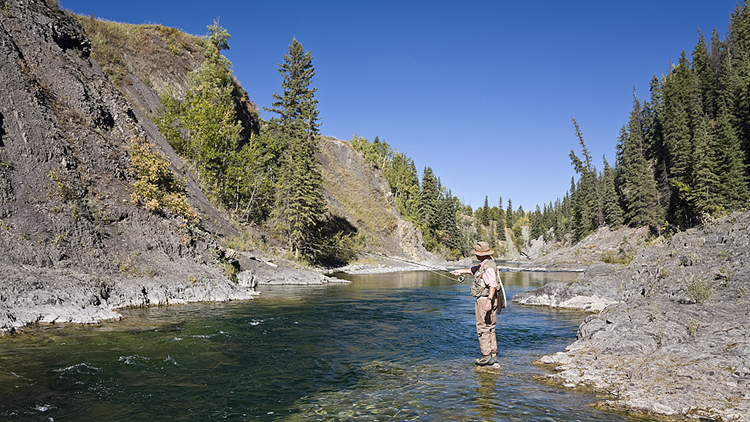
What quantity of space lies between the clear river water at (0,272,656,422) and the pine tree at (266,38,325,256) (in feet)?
91.2

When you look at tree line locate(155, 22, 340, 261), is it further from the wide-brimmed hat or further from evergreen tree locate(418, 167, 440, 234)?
evergreen tree locate(418, 167, 440, 234)

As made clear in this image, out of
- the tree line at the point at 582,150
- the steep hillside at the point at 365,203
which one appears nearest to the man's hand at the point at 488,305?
the tree line at the point at 582,150

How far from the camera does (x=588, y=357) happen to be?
367 inches

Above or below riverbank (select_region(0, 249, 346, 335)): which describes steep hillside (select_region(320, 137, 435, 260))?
above

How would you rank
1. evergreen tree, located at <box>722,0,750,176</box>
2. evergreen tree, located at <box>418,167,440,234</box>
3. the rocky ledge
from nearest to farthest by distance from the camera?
the rocky ledge → evergreen tree, located at <box>722,0,750,176</box> → evergreen tree, located at <box>418,167,440,234</box>

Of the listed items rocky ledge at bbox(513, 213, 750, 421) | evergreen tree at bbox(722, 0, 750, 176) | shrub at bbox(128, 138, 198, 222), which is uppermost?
evergreen tree at bbox(722, 0, 750, 176)

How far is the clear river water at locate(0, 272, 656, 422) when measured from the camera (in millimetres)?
6602

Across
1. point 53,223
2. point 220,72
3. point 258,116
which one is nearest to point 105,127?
point 53,223

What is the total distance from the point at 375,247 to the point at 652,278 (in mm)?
54122

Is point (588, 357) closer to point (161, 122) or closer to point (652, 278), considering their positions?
point (652, 278)

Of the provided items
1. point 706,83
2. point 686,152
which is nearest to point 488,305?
point 686,152

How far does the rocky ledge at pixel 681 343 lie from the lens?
657cm

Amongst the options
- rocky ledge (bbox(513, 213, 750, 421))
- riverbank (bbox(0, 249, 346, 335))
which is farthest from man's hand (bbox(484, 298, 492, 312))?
riverbank (bbox(0, 249, 346, 335))

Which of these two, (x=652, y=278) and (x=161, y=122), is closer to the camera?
(x=652, y=278)
